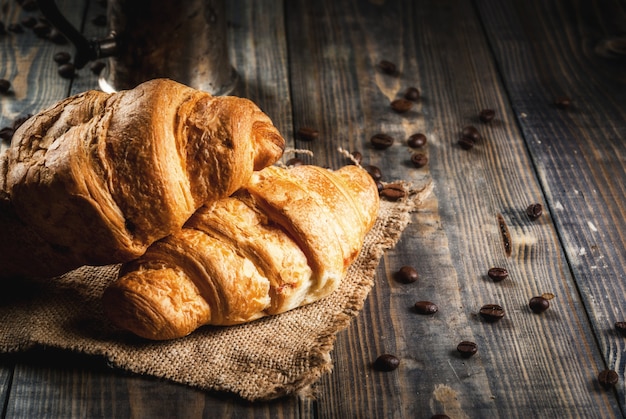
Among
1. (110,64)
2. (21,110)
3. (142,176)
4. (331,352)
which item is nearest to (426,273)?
(331,352)

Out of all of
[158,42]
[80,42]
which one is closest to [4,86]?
[80,42]

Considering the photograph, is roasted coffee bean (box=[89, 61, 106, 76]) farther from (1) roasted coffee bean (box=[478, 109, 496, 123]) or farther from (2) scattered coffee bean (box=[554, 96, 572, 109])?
(2) scattered coffee bean (box=[554, 96, 572, 109])

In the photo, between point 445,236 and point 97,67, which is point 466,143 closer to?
point 445,236

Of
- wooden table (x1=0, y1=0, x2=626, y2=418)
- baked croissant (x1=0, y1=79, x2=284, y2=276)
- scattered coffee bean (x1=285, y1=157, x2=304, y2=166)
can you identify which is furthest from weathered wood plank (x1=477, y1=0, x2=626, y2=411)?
baked croissant (x1=0, y1=79, x2=284, y2=276)

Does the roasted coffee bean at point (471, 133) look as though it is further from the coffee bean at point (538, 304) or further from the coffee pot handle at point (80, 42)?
the coffee pot handle at point (80, 42)

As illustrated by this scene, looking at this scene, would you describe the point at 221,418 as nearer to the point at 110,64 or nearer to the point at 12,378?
the point at 12,378

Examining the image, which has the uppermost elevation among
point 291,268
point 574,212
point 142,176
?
point 142,176

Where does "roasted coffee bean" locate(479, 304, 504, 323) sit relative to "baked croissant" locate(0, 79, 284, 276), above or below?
below
